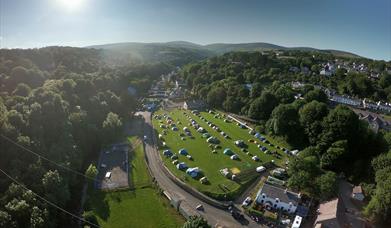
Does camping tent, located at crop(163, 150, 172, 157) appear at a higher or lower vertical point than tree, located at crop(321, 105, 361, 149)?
lower

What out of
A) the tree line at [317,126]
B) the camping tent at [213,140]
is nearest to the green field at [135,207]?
the tree line at [317,126]

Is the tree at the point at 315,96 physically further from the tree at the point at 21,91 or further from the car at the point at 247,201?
the tree at the point at 21,91

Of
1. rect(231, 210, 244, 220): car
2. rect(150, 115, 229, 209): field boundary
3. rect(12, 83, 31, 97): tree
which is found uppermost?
rect(12, 83, 31, 97): tree

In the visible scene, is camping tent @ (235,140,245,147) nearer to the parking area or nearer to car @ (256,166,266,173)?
car @ (256,166,266,173)

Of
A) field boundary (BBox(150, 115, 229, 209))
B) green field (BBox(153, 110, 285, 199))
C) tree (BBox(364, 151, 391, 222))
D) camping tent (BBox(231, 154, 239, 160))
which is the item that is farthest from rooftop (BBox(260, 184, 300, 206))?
camping tent (BBox(231, 154, 239, 160))

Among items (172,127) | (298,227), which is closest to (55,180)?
(298,227)

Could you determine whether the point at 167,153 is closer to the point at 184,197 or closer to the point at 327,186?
the point at 184,197
